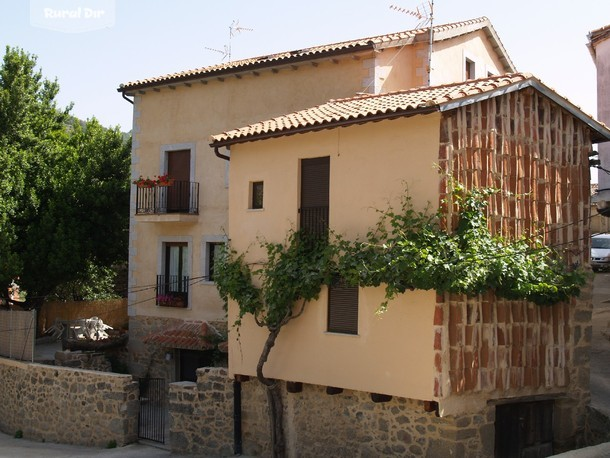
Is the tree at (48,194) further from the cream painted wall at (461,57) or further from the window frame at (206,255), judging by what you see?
the cream painted wall at (461,57)

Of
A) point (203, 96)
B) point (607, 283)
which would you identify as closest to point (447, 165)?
point (203, 96)

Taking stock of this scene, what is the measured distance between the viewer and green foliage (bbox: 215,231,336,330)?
14227 millimetres

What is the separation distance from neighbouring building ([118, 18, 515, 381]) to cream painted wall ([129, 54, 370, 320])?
0.09 ft

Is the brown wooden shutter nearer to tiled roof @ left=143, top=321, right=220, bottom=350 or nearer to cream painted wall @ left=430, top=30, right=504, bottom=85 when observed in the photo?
cream painted wall @ left=430, top=30, right=504, bottom=85

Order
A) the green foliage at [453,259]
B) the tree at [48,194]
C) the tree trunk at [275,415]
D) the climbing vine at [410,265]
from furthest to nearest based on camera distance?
the tree at [48,194] → the tree trunk at [275,415] → the climbing vine at [410,265] → the green foliage at [453,259]

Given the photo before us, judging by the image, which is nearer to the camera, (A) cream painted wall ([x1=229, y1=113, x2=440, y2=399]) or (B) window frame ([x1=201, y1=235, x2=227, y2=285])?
(A) cream painted wall ([x1=229, y1=113, x2=440, y2=399])

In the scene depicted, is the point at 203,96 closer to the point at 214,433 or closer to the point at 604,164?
the point at 214,433

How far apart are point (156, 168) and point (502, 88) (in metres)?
11.7

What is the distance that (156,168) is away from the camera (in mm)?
22391

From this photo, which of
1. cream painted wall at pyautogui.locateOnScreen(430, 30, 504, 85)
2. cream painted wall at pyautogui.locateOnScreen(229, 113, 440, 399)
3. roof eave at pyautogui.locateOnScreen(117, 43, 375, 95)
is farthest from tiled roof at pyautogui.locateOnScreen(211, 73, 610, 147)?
cream painted wall at pyautogui.locateOnScreen(430, 30, 504, 85)

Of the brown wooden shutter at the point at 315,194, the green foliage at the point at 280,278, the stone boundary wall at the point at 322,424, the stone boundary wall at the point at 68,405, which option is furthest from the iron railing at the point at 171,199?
the brown wooden shutter at the point at 315,194

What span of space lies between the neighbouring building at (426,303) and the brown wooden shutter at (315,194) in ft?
0.10

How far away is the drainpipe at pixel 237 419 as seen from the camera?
Result: 16.4m

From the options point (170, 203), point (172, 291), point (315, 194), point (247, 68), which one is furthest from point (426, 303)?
point (172, 291)
